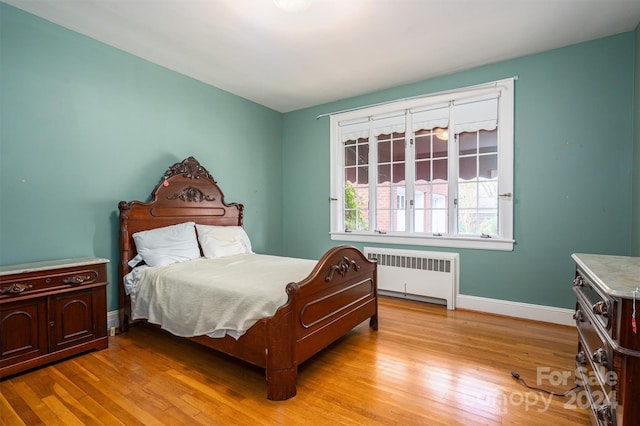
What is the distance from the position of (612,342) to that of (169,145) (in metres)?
3.86

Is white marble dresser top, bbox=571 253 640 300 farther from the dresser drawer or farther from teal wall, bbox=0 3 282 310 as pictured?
teal wall, bbox=0 3 282 310

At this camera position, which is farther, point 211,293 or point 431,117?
point 431,117

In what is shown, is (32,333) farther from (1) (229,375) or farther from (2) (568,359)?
(2) (568,359)

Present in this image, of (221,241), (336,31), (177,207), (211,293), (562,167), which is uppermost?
(336,31)

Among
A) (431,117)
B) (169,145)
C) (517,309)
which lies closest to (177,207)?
(169,145)

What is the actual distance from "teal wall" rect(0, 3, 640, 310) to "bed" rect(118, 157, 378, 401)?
0.64 feet

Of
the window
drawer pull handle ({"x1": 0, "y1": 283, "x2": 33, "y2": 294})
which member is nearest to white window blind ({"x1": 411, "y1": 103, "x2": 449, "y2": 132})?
the window

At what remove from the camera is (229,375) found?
6.93 feet

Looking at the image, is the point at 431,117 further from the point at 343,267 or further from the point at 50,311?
the point at 50,311

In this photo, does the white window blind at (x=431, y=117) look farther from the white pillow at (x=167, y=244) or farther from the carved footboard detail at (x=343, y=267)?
the white pillow at (x=167, y=244)

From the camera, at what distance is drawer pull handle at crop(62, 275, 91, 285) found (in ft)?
7.55


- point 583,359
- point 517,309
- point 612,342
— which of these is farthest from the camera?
point 517,309

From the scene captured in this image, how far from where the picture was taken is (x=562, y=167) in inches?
118

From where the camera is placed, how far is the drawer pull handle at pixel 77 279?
2.30 metres
